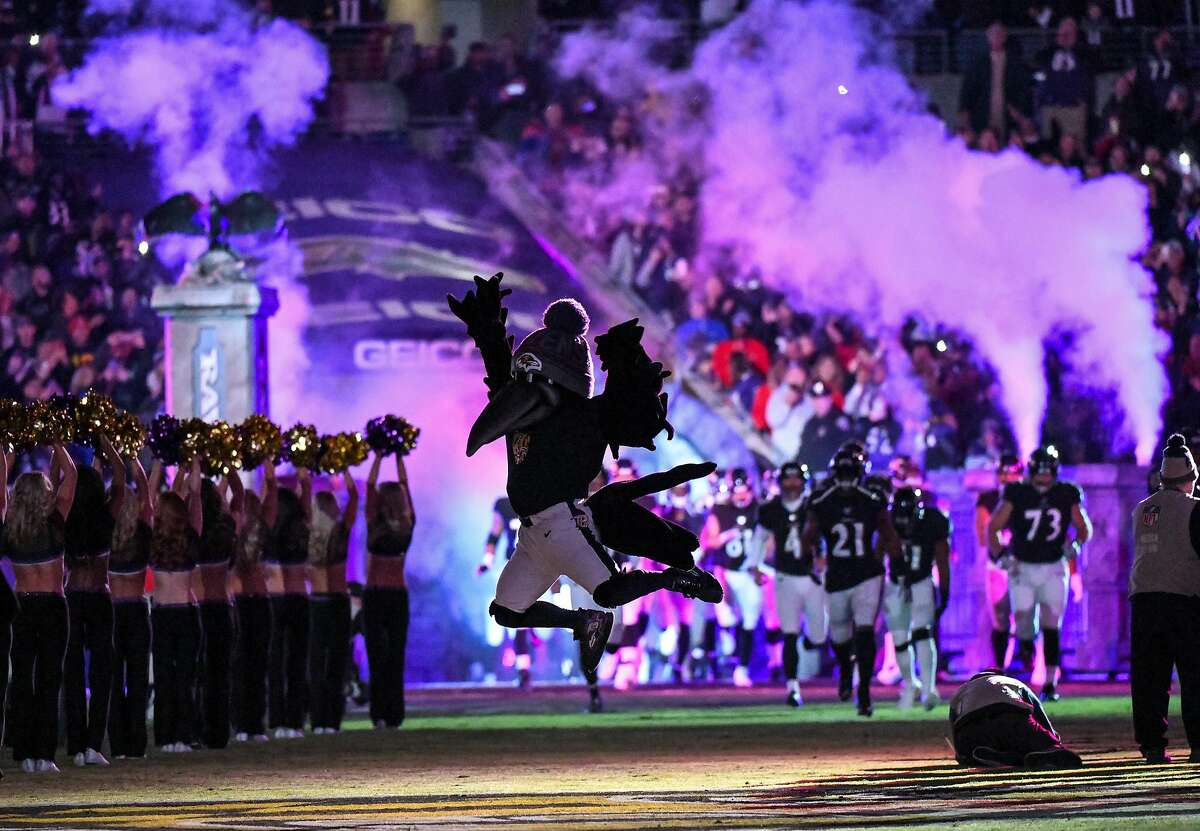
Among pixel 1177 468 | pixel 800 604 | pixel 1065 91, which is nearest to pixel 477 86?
pixel 1065 91

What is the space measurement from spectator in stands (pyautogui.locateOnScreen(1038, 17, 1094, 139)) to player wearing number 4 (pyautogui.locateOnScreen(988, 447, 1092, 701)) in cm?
822

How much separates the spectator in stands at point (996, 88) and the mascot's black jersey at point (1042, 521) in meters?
8.26

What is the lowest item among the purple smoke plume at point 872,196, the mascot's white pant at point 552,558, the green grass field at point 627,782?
the green grass field at point 627,782

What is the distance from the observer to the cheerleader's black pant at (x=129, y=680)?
1561 centimetres

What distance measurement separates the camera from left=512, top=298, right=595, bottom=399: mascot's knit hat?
11062mm

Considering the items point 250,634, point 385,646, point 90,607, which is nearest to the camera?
point 90,607

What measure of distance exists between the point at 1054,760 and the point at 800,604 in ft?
29.7

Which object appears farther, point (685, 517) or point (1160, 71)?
point (1160, 71)

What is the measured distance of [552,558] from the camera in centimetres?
1101

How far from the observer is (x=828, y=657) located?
2561 cm

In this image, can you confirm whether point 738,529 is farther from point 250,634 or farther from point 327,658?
point 250,634

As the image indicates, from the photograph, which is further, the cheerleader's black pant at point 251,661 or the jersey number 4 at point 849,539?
the jersey number 4 at point 849,539

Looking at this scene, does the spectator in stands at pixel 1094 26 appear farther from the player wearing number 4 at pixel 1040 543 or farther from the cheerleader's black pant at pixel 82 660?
the cheerleader's black pant at pixel 82 660

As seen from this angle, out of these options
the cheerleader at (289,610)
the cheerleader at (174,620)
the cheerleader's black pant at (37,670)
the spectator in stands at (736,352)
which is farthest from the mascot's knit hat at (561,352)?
the spectator in stands at (736,352)
